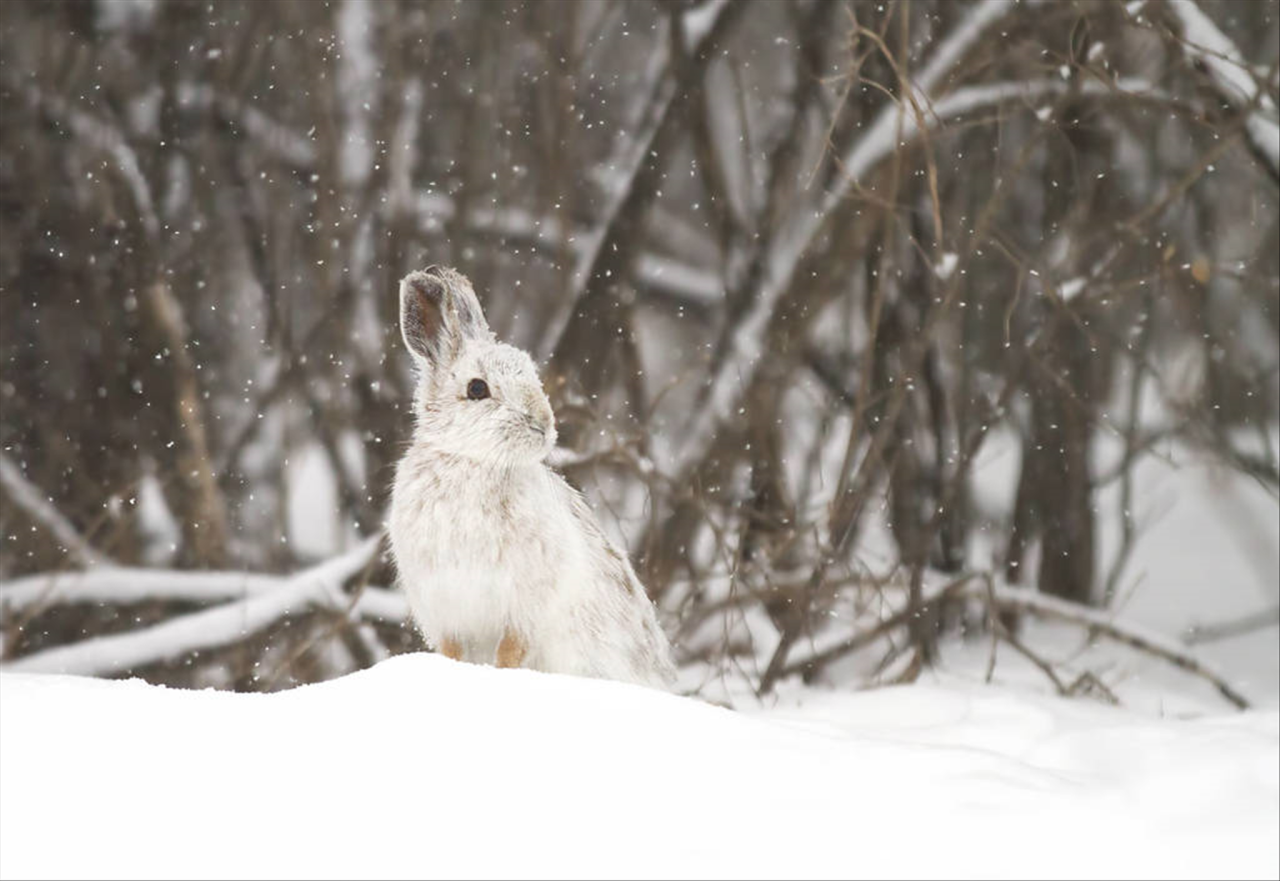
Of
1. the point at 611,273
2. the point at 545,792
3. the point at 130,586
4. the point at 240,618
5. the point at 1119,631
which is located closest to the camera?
the point at 545,792

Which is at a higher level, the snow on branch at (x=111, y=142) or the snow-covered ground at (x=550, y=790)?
the snow on branch at (x=111, y=142)

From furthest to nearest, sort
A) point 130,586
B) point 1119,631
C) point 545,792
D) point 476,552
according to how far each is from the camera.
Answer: point 130,586 → point 1119,631 → point 476,552 → point 545,792

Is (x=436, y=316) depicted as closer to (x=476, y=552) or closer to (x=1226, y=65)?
(x=476, y=552)

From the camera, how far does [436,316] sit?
231 cm

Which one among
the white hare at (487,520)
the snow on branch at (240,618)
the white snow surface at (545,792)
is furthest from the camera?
the snow on branch at (240,618)

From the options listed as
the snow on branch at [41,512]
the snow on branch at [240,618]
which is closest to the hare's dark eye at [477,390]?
the snow on branch at [240,618]

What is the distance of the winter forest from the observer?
4.02 m

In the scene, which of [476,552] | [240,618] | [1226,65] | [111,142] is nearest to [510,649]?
[476,552]

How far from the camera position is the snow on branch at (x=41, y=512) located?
4855 millimetres

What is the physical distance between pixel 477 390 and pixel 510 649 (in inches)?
15.5

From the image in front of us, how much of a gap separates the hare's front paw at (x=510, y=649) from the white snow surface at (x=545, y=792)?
23cm

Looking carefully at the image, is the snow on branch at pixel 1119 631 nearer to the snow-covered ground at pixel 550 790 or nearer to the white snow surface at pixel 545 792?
the snow-covered ground at pixel 550 790

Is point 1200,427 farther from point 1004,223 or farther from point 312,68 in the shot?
point 312,68

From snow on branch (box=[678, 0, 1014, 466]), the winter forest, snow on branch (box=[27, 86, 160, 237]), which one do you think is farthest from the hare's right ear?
snow on branch (box=[27, 86, 160, 237])
